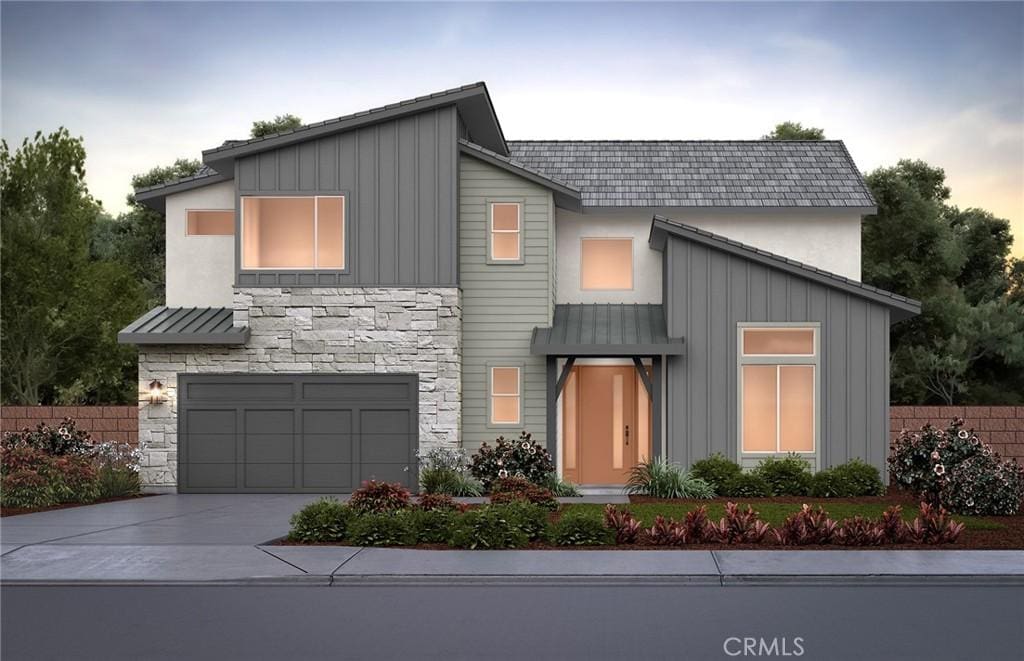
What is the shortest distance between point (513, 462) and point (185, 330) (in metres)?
7.06

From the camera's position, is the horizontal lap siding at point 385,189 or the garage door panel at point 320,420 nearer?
the horizontal lap siding at point 385,189

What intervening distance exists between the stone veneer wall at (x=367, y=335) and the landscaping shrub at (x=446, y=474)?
0.90ft

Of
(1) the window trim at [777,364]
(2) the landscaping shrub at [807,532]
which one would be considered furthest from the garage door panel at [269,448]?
(2) the landscaping shrub at [807,532]

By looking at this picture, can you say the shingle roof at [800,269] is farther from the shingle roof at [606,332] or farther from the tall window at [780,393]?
the shingle roof at [606,332]

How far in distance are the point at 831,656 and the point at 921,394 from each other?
1133 inches

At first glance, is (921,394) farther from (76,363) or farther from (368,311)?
(76,363)

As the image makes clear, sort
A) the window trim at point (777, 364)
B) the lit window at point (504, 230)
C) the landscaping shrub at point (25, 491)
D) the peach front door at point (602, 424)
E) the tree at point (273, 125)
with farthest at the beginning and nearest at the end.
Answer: the tree at point (273, 125), the peach front door at point (602, 424), the lit window at point (504, 230), the window trim at point (777, 364), the landscaping shrub at point (25, 491)

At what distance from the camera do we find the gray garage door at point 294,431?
21562mm

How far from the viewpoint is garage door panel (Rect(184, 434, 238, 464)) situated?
854 inches

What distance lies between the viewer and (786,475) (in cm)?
2045

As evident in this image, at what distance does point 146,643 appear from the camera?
29.1 feet

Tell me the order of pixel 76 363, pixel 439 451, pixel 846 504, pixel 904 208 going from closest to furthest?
pixel 846 504, pixel 439 451, pixel 76 363, pixel 904 208

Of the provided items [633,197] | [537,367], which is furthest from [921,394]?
[537,367]

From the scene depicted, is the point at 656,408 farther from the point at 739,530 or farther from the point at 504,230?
the point at 739,530
